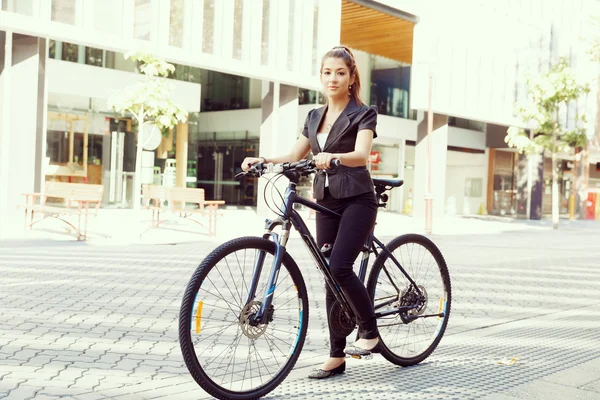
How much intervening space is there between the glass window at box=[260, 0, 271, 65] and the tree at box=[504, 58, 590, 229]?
9.88 meters

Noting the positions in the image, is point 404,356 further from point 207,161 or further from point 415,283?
point 207,161

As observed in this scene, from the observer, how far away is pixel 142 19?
68.5ft

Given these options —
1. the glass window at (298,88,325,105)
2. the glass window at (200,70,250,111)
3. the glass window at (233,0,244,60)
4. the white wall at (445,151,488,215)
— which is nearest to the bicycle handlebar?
the glass window at (233,0,244,60)

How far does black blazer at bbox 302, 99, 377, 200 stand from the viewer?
13.1 feet

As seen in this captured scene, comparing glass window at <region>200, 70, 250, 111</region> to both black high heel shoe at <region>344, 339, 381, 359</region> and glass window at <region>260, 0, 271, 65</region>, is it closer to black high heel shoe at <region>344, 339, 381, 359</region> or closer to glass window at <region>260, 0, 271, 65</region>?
glass window at <region>260, 0, 271, 65</region>

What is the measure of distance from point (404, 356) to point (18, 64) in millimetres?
16666

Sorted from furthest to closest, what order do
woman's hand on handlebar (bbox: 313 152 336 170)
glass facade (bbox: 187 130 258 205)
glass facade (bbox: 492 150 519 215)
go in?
1. glass facade (bbox: 492 150 519 215)
2. glass facade (bbox: 187 130 258 205)
3. woman's hand on handlebar (bbox: 313 152 336 170)

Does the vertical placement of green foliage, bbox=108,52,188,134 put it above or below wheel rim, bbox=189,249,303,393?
above

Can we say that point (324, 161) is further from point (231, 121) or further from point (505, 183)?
point (505, 183)

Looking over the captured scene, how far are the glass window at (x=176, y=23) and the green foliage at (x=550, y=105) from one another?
13.1 m

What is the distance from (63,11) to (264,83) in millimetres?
8817

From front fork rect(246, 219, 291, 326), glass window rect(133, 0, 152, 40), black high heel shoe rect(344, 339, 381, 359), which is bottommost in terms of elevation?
black high heel shoe rect(344, 339, 381, 359)

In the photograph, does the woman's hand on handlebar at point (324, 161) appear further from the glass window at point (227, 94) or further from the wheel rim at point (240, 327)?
the glass window at point (227, 94)

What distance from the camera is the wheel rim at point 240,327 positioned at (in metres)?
3.49
